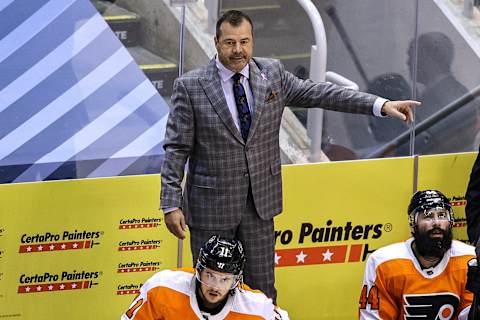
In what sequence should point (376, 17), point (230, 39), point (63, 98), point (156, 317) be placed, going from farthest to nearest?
point (376, 17) → point (63, 98) → point (230, 39) → point (156, 317)

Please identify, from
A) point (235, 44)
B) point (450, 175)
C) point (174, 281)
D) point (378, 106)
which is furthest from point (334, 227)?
point (174, 281)

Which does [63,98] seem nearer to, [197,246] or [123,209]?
[123,209]

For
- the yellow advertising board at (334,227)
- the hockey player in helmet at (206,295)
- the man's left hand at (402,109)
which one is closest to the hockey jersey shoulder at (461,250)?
the man's left hand at (402,109)

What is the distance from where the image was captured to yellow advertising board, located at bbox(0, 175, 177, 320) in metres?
6.62

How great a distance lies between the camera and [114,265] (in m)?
6.83

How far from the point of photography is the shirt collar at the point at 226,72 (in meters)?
6.02

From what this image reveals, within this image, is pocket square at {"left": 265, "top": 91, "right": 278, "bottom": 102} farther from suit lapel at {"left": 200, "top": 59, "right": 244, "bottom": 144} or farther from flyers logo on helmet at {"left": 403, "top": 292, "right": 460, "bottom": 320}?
flyers logo on helmet at {"left": 403, "top": 292, "right": 460, "bottom": 320}

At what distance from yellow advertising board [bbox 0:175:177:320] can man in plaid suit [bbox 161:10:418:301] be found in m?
0.60

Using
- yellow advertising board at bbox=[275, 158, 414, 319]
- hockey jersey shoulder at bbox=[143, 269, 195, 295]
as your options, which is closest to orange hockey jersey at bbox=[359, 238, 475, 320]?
yellow advertising board at bbox=[275, 158, 414, 319]

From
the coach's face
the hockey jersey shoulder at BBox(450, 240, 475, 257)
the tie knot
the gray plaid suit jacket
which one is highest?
the coach's face

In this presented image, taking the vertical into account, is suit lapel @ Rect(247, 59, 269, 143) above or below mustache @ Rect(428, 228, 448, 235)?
above

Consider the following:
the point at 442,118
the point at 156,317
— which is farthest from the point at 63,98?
the point at 442,118

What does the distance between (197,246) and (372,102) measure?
104 centimetres

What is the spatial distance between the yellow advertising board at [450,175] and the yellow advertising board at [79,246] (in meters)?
1.42
